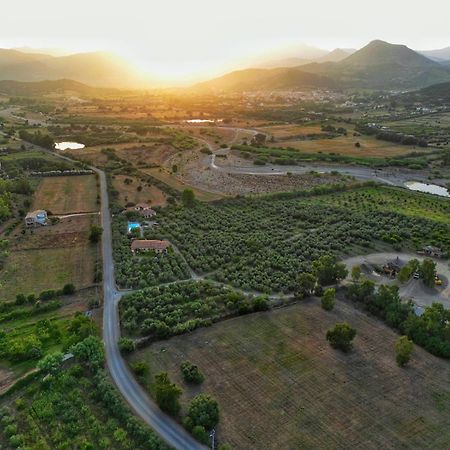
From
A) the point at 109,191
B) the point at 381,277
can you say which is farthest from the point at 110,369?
the point at 109,191

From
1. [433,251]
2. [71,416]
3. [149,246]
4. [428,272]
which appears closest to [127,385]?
[71,416]

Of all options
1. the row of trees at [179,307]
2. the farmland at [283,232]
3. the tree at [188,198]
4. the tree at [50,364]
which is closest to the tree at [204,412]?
the row of trees at [179,307]

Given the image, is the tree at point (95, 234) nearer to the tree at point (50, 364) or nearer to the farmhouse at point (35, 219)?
the farmhouse at point (35, 219)

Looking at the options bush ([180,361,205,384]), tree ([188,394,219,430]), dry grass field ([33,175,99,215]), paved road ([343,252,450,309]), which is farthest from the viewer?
dry grass field ([33,175,99,215])

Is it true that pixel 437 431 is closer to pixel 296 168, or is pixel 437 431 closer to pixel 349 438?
pixel 349 438

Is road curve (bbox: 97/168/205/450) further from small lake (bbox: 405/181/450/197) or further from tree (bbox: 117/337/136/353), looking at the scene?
small lake (bbox: 405/181/450/197)

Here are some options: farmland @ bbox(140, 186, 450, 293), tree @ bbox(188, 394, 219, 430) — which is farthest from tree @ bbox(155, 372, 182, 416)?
farmland @ bbox(140, 186, 450, 293)
